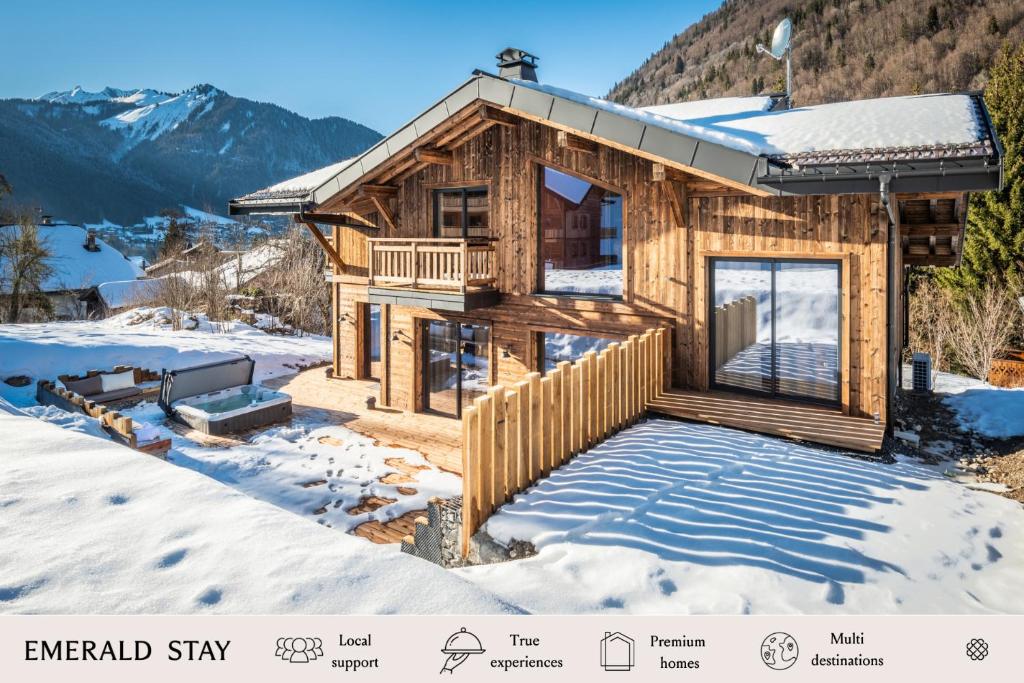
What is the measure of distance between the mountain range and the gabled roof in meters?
93.1

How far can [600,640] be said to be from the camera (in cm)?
200

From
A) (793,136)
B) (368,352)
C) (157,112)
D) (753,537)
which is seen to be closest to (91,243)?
(368,352)

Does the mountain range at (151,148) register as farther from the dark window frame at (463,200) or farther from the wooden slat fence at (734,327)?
the wooden slat fence at (734,327)

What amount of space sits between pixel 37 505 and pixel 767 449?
6141 mm

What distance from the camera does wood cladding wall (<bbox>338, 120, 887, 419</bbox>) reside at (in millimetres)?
7461

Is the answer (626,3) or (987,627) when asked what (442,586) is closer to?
(987,627)

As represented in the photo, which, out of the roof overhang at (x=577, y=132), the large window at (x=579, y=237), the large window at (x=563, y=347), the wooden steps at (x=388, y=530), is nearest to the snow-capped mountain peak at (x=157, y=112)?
the roof overhang at (x=577, y=132)

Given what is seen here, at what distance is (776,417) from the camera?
743cm

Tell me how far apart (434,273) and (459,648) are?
9.18m

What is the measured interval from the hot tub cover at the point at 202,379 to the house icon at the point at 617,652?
12296mm

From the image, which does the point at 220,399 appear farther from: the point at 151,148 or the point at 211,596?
the point at 151,148

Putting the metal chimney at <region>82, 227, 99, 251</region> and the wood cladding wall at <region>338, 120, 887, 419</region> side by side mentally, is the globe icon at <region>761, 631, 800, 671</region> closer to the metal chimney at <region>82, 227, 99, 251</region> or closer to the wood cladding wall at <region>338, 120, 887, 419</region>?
the wood cladding wall at <region>338, 120, 887, 419</region>

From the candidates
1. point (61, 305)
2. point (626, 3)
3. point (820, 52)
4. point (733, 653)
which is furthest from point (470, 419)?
point (820, 52)

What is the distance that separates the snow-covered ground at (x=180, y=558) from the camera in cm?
231
